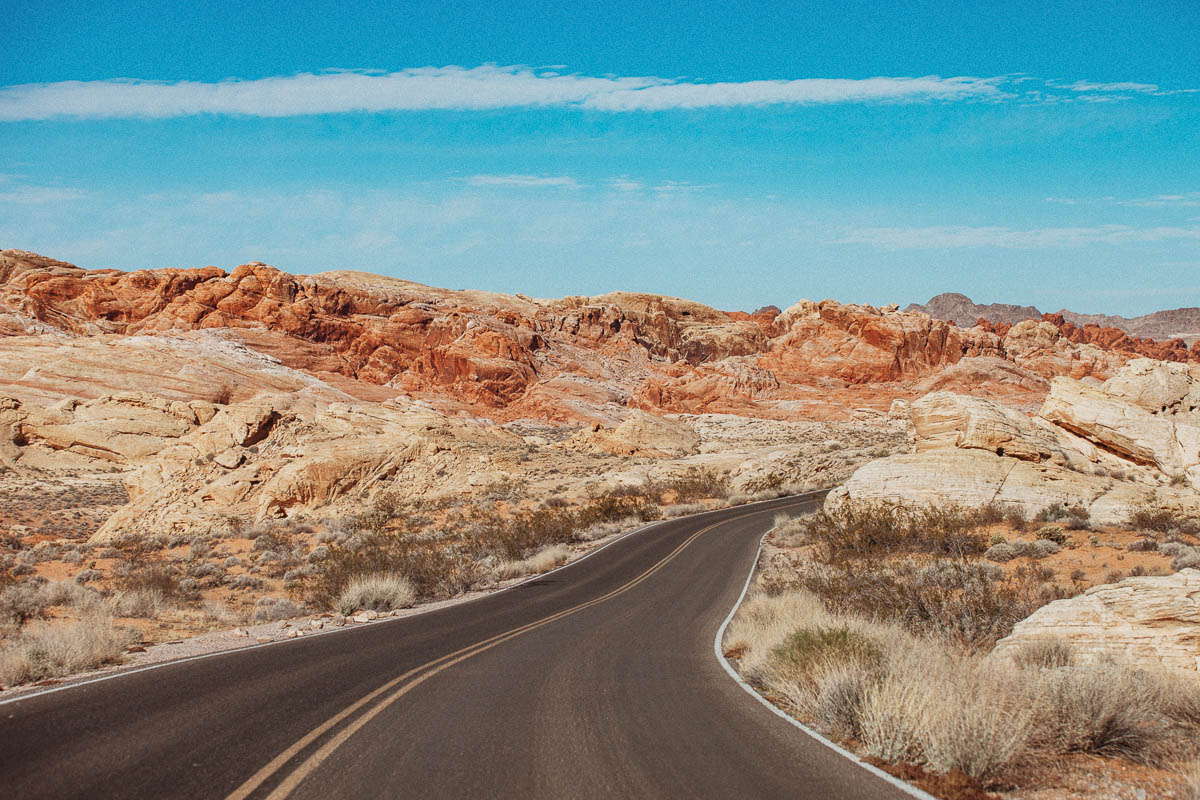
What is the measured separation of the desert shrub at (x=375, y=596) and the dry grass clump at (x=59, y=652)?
4.30 m

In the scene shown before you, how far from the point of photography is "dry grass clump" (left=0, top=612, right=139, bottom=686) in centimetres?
804

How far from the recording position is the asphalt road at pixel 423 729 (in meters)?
5.14

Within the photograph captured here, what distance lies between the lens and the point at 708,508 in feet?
121

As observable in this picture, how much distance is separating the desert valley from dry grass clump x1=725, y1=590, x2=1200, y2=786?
30 millimetres

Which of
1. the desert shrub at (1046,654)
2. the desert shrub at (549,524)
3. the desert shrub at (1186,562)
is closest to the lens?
the desert shrub at (1046,654)

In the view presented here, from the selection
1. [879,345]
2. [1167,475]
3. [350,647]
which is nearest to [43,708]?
[350,647]

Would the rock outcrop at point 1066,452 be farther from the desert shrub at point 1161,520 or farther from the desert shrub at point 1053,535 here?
the desert shrub at point 1053,535

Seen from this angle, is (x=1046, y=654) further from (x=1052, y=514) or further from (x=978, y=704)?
(x=1052, y=514)

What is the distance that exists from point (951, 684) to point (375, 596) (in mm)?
11603

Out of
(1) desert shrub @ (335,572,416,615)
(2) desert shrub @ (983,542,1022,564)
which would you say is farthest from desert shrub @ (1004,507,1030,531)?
(1) desert shrub @ (335,572,416,615)

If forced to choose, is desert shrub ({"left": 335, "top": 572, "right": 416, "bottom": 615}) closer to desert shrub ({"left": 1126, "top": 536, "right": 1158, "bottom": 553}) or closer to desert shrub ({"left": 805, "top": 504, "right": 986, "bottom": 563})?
desert shrub ({"left": 805, "top": 504, "right": 986, "bottom": 563})

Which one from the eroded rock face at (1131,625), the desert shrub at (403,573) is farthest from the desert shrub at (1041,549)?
the desert shrub at (403,573)

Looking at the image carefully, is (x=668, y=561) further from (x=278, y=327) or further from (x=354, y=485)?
(x=278, y=327)

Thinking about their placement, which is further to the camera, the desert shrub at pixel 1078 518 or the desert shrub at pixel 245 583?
the desert shrub at pixel 245 583
